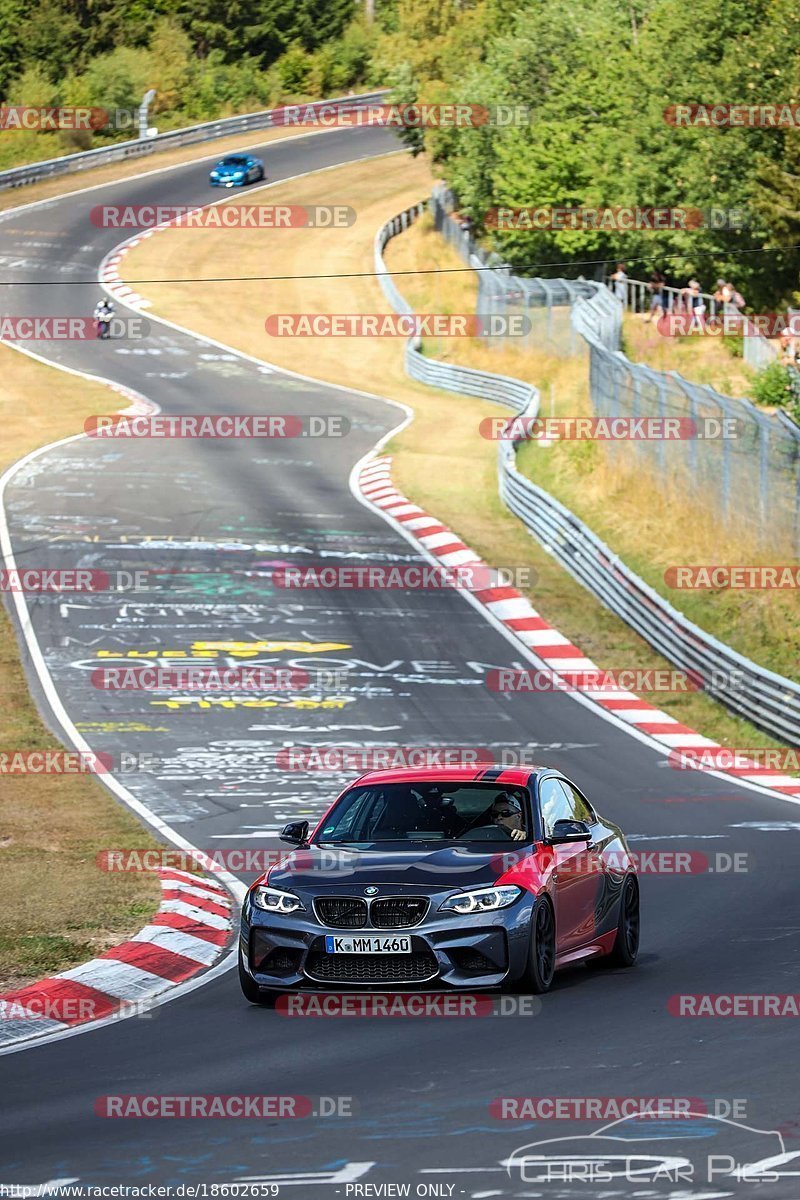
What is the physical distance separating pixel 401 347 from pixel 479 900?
167 feet

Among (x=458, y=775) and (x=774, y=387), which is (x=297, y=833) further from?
(x=774, y=387)

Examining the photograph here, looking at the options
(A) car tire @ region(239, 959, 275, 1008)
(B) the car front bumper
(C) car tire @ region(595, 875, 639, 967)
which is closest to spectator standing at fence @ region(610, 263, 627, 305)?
(C) car tire @ region(595, 875, 639, 967)

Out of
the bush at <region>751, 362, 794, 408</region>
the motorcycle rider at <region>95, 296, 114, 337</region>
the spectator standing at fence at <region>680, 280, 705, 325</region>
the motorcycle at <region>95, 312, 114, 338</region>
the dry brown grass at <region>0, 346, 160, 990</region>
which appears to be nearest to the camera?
the dry brown grass at <region>0, 346, 160, 990</region>

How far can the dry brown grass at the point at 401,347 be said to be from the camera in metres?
31.3

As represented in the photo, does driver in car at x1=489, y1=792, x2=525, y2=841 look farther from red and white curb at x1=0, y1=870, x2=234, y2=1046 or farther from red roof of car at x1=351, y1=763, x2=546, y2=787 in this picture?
red and white curb at x1=0, y1=870, x2=234, y2=1046

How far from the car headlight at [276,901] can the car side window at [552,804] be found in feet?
5.64

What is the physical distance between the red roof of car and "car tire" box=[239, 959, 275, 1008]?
5.04 ft

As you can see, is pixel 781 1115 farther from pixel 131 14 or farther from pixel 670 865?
pixel 131 14

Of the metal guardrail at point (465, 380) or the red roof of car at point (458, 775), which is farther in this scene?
the metal guardrail at point (465, 380)

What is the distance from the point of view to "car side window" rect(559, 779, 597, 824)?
1245cm

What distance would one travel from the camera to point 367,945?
10.4 meters

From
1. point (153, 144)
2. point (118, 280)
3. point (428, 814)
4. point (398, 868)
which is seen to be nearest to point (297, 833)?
point (428, 814)

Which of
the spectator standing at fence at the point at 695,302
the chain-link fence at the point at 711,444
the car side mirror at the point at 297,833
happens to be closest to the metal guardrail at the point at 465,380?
the chain-link fence at the point at 711,444

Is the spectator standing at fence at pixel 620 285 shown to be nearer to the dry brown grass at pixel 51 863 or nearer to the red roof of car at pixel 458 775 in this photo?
the dry brown grass at pixel 51 863
